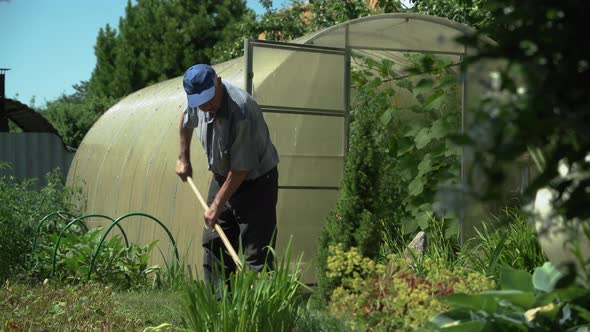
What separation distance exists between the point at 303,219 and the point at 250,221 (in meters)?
2.58

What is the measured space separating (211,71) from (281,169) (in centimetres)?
285

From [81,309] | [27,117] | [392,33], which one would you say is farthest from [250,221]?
[27,117]

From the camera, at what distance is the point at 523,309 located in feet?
12.7

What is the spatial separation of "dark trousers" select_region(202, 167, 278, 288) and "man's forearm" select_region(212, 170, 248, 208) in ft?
1.11

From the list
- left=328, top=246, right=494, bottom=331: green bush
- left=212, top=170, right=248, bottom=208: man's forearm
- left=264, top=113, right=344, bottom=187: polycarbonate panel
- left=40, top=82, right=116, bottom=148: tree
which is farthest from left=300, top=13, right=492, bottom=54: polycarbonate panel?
left=40, top=82, right=116, bottom=148: tree

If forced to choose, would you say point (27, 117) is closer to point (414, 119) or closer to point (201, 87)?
point (414, 119)

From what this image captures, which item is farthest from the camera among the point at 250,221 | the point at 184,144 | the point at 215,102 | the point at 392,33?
the point at 392,33

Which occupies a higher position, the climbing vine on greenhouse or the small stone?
the climbing vine on greenhouse

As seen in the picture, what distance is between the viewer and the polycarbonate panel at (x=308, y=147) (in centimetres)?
820

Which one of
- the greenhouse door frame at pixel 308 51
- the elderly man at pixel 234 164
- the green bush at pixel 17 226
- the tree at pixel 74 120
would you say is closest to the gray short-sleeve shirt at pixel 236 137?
the elderly man at pixel 234 164

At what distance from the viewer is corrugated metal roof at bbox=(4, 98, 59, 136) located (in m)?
17.0

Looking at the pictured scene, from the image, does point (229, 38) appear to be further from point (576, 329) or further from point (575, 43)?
point (575, 43)

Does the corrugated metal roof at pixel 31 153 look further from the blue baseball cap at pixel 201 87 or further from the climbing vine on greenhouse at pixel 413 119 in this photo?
the blue baseball cap at pixel 201 87

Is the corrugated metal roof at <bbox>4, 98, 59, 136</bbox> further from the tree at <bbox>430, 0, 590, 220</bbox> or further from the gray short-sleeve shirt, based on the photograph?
the tree at <bbox>430, 0, 590, 220</bbox>
